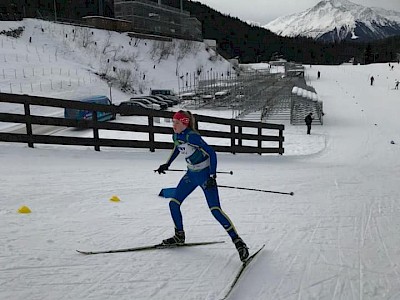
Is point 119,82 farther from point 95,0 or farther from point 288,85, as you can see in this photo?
point 95,0

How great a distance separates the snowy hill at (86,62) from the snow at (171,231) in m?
25.3

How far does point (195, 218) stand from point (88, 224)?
5.00 ft

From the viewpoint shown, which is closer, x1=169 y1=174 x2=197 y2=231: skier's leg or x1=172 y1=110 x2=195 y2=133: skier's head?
x1=172 y1=110 x2=195 y2=133: skier's head

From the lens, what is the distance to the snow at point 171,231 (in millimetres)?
3770

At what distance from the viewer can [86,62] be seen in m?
44.5

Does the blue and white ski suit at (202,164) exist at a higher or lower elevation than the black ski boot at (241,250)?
higher

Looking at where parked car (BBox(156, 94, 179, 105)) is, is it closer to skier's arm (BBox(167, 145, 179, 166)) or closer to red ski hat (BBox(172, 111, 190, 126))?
skier's arm (BBox(167, 145, 179, 166))

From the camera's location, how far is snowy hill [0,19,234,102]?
3331cm

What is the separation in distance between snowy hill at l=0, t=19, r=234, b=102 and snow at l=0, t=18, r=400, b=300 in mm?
25281

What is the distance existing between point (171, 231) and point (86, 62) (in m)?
42.9

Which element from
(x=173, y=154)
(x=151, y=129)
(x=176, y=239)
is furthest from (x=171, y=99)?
(x=176, y=239)

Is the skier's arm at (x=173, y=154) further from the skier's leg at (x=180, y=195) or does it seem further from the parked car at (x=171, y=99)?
the parked car at (x=171, y=99)

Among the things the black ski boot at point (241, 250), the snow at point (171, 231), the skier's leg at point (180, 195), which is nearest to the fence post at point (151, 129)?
the snow at point (171, 231)

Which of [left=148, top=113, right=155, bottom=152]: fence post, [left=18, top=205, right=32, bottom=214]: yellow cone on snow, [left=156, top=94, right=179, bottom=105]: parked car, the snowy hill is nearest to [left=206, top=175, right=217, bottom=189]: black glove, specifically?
[left=18, top=205, right=32, bottom=214]: yellow cone on snow
